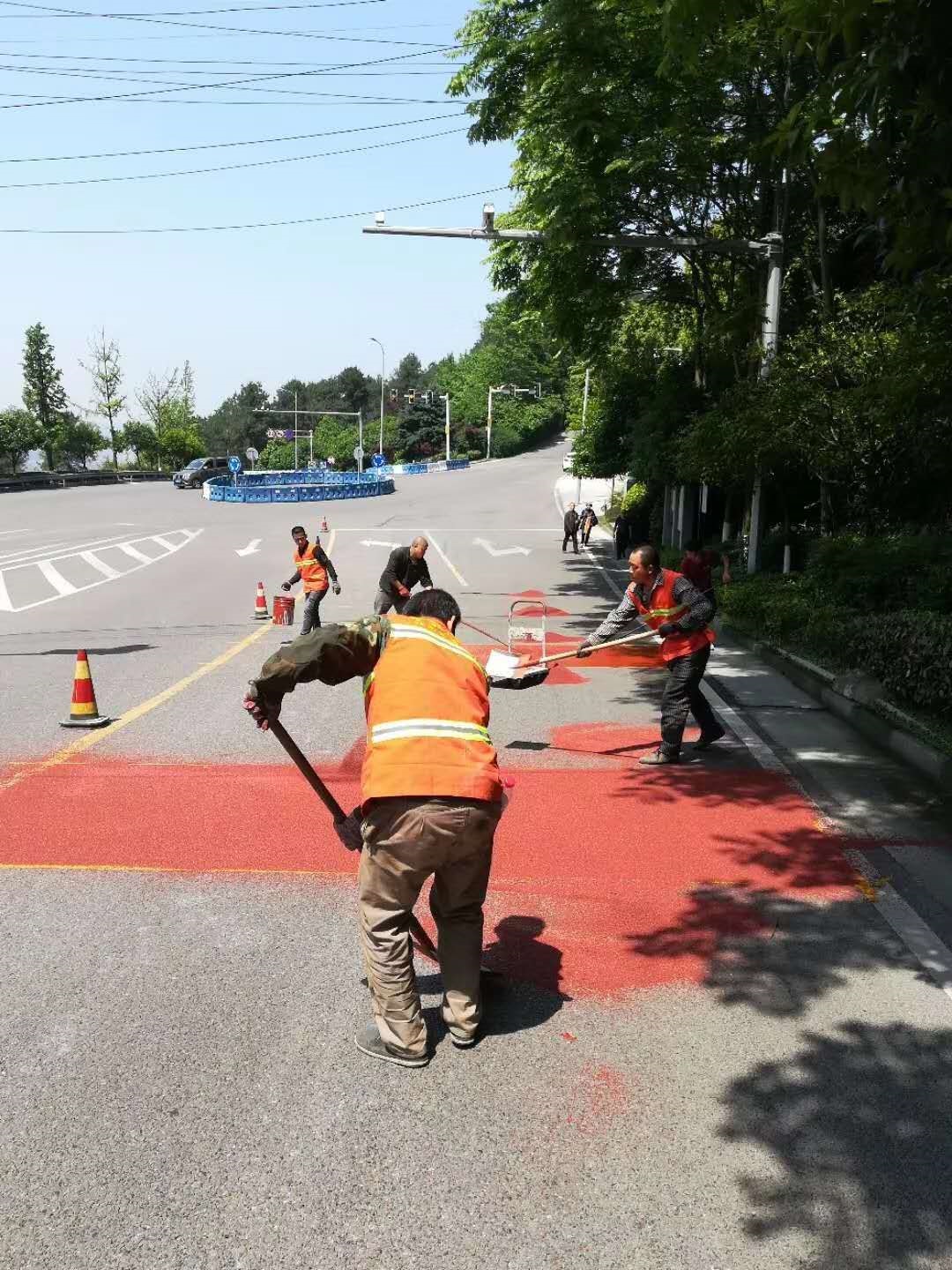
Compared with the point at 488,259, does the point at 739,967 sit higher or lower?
lower

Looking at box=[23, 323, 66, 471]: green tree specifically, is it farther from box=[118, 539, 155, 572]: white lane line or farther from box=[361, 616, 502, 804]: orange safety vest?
box=[361, 616, 502, 804]: orange safety vest

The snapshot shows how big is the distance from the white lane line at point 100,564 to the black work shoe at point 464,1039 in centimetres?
2239

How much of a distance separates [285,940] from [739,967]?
81.3 inches

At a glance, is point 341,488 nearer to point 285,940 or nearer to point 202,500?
point 202,500

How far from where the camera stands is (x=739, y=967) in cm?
500

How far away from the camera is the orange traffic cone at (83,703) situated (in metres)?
9.58

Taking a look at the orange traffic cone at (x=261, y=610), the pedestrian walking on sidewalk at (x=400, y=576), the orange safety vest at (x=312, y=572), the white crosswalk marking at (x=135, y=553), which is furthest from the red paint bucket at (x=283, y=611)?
the white crosswalk marking at (x=135, y=553)

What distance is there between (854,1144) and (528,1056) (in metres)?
1.17

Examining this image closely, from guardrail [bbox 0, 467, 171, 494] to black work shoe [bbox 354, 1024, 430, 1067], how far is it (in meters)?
59.3

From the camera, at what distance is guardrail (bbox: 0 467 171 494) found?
59934mm

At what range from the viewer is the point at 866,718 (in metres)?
10.1

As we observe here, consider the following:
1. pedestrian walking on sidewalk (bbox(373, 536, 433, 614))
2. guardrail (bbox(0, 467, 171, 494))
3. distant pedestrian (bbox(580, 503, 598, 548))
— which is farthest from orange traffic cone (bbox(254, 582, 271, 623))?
guardrail (bbox(0, 467, 171, 494))

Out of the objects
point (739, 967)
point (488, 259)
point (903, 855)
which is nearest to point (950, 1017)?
point (739, 967)

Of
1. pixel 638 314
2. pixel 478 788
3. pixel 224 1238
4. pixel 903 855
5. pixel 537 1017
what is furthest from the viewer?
pixel 638 314
